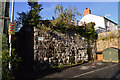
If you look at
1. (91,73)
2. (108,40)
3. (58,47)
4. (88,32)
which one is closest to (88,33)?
(88,32)

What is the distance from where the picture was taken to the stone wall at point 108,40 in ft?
40.1

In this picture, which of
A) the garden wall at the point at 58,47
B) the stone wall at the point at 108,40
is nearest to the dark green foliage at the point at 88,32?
the garden wall at the point at 58,47

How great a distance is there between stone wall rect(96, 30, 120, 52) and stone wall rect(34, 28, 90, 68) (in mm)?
3006

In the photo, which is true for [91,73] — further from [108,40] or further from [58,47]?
[108,40]

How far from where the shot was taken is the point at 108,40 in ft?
42.3

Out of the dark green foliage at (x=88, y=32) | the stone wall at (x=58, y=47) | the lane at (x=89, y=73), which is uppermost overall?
the dark green foliage at (x=88, y=32)

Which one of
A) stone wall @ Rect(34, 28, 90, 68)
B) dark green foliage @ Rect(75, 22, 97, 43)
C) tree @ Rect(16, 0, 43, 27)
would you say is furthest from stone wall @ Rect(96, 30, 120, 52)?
tree @ Rect(16, 0, 43, 27)

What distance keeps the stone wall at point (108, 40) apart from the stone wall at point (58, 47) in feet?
9.86

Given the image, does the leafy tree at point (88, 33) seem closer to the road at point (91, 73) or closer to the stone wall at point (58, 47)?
the stone wall at point (58, 47)

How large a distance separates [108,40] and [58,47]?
8.07 m

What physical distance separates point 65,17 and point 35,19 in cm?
318

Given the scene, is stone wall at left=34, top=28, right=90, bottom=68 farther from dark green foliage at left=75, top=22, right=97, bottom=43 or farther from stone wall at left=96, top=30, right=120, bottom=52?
stone wall at left=96, top=30, right=120, bottom=52

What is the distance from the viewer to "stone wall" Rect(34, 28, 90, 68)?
25.8ft

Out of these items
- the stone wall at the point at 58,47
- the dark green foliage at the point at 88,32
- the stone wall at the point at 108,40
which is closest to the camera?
the stone wall at the point at 58,47
